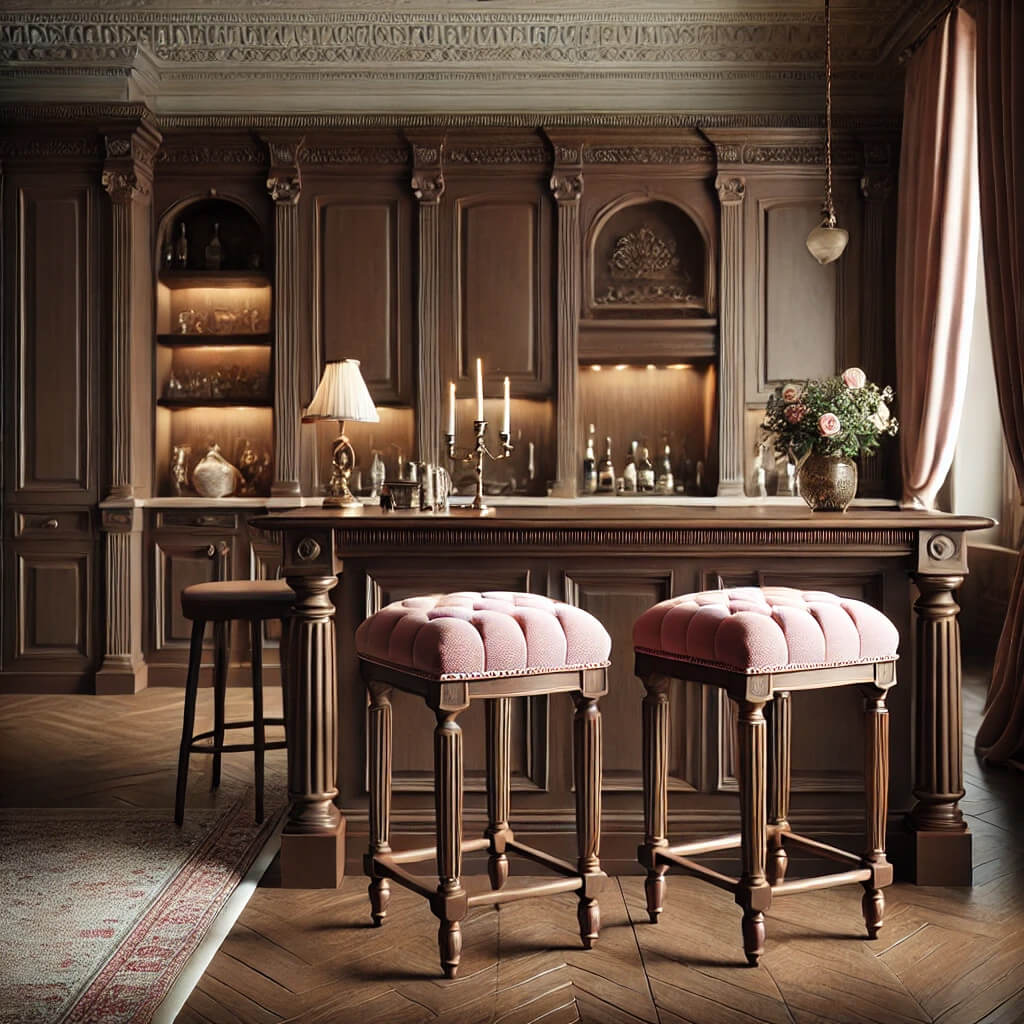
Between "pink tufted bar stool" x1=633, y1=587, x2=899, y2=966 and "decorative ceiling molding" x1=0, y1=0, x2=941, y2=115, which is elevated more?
"decorative ceiling molding" x1=0, y1=0, x2=941, y2=115

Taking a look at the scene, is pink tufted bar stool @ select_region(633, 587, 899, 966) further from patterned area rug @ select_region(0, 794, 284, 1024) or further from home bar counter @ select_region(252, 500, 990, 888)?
patterned area rug @ select_region(0, 794, 284, 1024)

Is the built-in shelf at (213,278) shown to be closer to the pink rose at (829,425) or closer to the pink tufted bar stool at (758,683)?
the pink rose at (829,425)

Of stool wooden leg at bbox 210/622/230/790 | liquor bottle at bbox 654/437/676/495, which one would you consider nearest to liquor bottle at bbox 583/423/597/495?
liquor bottle at bbox 654/437/676/495

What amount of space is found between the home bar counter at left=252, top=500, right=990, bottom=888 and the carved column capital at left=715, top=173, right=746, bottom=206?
3493mm

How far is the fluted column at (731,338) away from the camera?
20.5 ft

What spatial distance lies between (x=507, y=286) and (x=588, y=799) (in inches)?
162

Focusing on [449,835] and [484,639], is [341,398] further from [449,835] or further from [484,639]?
[449,835]

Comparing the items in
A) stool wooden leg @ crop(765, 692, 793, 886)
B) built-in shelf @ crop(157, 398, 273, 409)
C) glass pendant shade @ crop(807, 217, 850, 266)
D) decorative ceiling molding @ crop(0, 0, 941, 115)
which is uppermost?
decorative ceiling molding @ crop(0, 0, 941, 115)

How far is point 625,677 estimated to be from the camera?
3275 mm

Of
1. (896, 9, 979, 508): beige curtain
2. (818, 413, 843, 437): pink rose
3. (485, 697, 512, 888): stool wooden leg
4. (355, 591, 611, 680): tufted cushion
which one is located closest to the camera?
(355, 591, 611, 680): tufted cushion

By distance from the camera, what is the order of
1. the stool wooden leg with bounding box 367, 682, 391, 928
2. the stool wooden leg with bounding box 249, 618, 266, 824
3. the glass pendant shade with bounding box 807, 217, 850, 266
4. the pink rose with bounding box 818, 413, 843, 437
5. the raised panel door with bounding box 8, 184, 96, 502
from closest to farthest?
the stool wooden leg with bounding box 367, 682, 391, 928 < the pink rose with bounding box 818, 413, 843, 437 < the stool wooden leg with bounding box 249, 618, 266, 824 < the glass pendant shade with bounding box 807, 217, 850, 266 < the raised panel door with bounding box 8, 184, 96, 502

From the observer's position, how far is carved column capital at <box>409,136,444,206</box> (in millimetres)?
6176

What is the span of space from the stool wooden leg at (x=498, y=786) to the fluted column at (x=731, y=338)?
3493 mm

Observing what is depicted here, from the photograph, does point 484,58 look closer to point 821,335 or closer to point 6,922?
point 821,335
